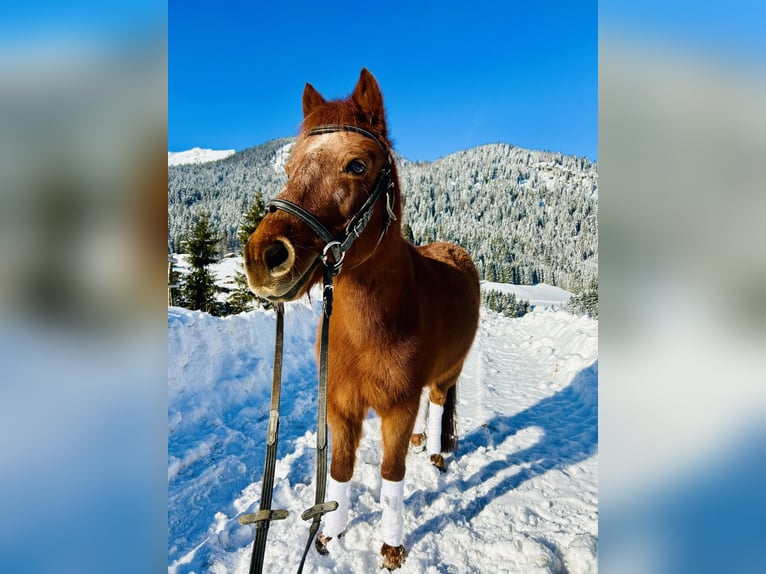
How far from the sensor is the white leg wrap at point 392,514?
263 centimetres

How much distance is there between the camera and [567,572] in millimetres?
2570

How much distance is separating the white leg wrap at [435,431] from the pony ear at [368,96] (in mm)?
3229

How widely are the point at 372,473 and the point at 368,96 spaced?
3458 mm

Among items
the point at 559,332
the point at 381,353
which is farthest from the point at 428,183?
the point at 381,353

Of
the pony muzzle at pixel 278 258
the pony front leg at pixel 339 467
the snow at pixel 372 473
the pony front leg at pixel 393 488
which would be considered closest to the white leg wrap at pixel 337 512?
the pony front leg at pixel 339 467

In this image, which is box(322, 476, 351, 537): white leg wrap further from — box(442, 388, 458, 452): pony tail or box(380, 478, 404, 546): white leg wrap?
box(442, 388, 458, 452): pony tail

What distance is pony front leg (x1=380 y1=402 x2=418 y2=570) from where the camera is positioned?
8.45 feet

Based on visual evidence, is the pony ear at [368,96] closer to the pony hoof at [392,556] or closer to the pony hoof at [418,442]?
the pony hoof at [392,556]

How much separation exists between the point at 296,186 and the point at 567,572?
3.23 metres
